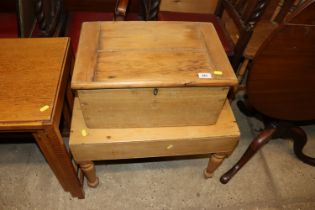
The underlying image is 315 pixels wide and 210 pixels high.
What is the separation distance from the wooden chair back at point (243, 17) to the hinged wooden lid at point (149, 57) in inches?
14.1

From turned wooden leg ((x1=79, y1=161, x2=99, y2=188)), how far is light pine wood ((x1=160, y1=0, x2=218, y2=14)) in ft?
3.67

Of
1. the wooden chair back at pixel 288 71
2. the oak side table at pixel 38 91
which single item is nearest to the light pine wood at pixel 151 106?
the oak side table at pixel 38 91

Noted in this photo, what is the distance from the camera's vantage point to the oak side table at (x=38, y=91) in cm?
84

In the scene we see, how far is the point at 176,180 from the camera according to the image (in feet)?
4.77

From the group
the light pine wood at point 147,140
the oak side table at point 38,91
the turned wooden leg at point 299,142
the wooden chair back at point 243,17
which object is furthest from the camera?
the turned wooden leg at point 299,142

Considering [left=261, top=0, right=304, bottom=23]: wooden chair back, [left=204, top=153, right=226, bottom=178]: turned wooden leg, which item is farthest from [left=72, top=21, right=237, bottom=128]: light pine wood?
[left=261, top=0, right=304, bottom=23]: wooden chair back

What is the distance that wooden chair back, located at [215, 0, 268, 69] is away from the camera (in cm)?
129

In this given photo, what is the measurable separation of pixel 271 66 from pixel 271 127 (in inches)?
20.5

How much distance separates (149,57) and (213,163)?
0.68 metres

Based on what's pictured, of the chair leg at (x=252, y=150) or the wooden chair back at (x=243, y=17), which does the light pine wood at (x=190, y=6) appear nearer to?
the wooden chair back at (x=243, y=17)

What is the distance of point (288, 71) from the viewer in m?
1.03

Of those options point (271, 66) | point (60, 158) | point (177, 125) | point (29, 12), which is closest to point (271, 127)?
point (271, 66)

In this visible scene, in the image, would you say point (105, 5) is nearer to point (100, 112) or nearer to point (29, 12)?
point (29, 12)

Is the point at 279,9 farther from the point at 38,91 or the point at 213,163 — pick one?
the point at 38,91
